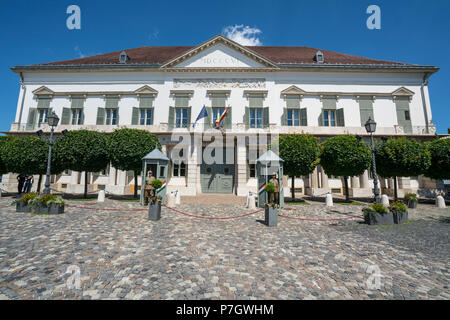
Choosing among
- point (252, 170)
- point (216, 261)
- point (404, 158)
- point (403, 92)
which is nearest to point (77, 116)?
point (252, 170)

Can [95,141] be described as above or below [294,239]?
above

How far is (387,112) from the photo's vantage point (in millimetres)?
20656

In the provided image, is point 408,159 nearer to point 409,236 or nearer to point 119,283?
point 409,236

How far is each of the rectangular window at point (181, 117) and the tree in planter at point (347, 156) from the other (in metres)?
13.4

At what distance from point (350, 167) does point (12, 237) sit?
1798 cm

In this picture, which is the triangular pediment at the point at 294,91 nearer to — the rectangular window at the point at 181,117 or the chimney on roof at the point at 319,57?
the chimney on roof at the point at 319,57

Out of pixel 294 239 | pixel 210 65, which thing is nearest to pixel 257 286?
pixel 294 239

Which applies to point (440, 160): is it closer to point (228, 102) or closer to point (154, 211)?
point (228, 102)

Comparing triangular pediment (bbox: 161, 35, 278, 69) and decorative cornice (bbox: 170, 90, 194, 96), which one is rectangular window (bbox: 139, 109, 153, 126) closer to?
decorative cornice (bbox: 170, 90, 194, 96)

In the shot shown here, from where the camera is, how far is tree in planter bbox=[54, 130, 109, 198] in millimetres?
14188

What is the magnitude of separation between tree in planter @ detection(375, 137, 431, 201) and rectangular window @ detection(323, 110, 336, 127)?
6.11 metres

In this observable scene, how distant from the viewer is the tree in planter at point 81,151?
14188mm

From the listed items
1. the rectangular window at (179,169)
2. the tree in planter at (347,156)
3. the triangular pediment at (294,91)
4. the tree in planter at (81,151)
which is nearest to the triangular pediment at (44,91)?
the tree in planter at (81,151)

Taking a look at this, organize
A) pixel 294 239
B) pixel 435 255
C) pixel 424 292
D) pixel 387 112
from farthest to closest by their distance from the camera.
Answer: pixel 387 112
pixel 294 239
pixel 435 255
pixel 424 292
